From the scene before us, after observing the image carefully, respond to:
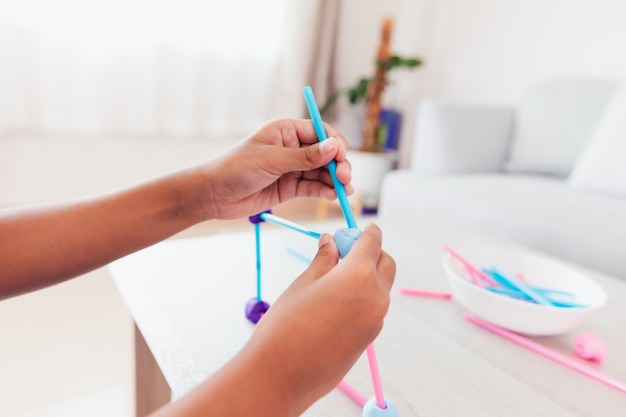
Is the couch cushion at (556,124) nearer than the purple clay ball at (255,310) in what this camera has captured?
No

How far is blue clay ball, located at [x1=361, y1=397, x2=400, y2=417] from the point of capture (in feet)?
1.31

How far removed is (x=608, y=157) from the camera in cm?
141

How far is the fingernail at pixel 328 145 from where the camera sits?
1.59 ft

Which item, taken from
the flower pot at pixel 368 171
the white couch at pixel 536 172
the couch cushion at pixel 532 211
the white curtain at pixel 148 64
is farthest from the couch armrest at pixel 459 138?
the white curtain at pixel 148 64

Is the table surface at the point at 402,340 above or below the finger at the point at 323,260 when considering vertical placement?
below

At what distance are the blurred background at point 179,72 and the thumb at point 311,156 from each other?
0.83 meters

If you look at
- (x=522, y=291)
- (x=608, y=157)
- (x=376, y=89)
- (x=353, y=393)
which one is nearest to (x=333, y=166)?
(x=353, y=393)

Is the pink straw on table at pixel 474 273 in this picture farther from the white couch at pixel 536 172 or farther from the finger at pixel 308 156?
the white couch at pixel 536 172

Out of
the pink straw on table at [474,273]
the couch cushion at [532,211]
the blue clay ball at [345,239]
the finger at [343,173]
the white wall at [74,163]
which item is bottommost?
the white wall at [74,163]

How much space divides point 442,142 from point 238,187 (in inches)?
51.7

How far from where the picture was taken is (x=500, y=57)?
84.6 inches

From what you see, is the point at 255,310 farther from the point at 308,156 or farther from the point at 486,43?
the point at 486,43

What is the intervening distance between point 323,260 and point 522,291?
0.38m

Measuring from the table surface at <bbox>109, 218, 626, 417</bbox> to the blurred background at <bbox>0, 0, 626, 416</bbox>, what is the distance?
1.92 ft
